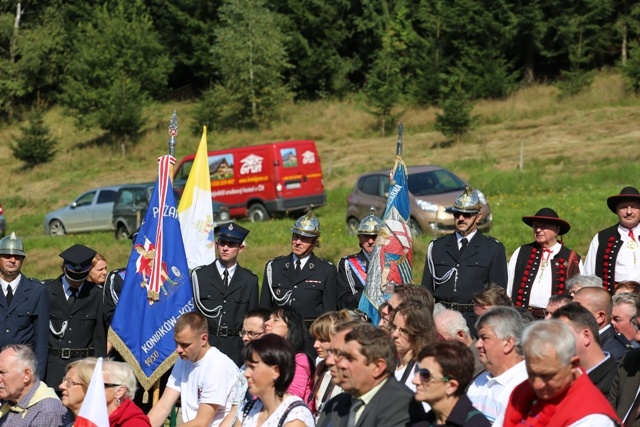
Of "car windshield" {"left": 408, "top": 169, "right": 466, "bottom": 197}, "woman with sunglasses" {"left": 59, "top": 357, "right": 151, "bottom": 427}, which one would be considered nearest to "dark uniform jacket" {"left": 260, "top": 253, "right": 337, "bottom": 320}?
"woman with sunglasses" {"left": 59, "top": 357, "right": 151, "bottom": 427}

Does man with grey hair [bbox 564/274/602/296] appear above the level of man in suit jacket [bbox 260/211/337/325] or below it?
above

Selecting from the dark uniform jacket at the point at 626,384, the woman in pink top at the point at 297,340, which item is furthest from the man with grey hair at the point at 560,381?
the woman in pink top at the point at 297,340

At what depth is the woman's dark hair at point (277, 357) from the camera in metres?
6.27

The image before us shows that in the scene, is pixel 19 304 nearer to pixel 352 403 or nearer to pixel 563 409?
pixel 352 403

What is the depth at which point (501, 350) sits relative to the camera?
6.19 m

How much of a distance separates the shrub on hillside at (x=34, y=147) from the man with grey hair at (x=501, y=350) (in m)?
43.1

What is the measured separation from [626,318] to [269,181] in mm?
21922

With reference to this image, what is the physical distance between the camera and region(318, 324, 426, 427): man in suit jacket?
5801 mm

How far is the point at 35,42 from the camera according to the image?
5984 centimetres

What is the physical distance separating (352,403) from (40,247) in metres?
21.3

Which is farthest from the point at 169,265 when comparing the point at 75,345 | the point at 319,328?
the point at 319,328

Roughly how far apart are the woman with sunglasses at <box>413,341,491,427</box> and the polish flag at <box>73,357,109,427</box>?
1.92 metres

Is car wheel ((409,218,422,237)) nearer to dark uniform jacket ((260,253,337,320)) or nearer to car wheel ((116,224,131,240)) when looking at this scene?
car wheel ((116,224,131,240))

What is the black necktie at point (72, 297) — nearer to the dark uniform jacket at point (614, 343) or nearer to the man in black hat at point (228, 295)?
the man in black hat at point (228, 295)
